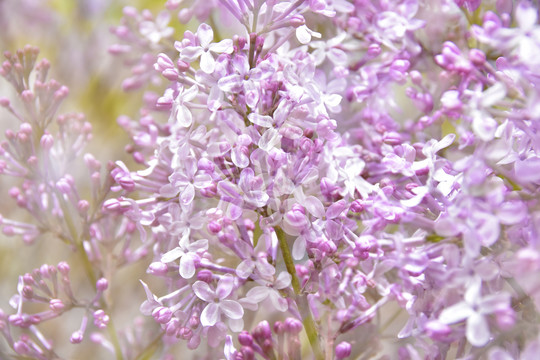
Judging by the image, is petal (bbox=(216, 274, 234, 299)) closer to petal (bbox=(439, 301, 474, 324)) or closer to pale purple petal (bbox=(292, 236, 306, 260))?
pale purple petal (bbox=(292, 236, 306, 260))

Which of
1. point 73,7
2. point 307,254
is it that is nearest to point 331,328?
point 307,254

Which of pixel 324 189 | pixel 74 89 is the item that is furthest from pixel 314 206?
pixel 74 89

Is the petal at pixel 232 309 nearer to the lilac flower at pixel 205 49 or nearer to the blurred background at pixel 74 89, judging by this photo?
the lilac flower at pixel 205 49

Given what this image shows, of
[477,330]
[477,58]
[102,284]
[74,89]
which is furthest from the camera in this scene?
[74,89]

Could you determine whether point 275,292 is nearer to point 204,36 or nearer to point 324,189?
point 324,189

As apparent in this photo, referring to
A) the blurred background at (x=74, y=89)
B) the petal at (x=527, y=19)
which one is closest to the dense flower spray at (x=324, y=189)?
the petal at (x=527, y=19)

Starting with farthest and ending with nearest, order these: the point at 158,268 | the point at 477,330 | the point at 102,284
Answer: the point at 102,284
the point at 158,268
the point at 477,330

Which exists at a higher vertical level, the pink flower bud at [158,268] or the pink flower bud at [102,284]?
the pink flower bud at [158,268]

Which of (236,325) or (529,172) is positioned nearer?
(529,172)
